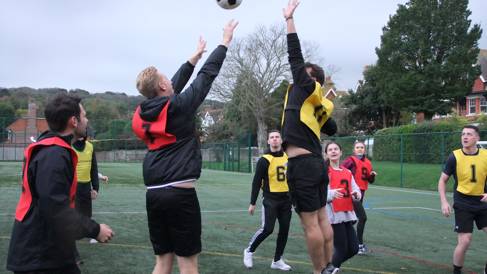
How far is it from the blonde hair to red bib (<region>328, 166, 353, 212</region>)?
2.91 metres

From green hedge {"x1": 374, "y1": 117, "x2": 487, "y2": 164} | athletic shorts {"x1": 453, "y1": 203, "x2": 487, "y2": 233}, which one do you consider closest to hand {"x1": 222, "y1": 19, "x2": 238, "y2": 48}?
athletic shorts {"x1": 453, "y1": 203, "x2": 487, "y2": 233}

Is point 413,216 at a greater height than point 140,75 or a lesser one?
lesser

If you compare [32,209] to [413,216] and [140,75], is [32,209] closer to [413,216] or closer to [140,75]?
[140,75]

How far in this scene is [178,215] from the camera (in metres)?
4.02

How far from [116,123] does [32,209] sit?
54672 mm

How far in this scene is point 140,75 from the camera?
13.9ft

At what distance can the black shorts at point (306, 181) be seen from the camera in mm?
4863

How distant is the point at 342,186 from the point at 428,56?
48778mm

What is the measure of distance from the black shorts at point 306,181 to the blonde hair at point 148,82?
1500 millimetres

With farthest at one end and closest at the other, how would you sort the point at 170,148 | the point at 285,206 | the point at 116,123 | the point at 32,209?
the point at 116,123 < the point at 285,206 < the point at 170,148 < the point at 32,209

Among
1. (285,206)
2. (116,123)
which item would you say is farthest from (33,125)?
(285,206)

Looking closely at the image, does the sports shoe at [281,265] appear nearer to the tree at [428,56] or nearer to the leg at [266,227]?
the leg at [266,227]

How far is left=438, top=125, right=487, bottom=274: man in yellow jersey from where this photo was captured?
21.4 ft

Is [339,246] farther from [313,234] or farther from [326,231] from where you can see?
[313,234]
